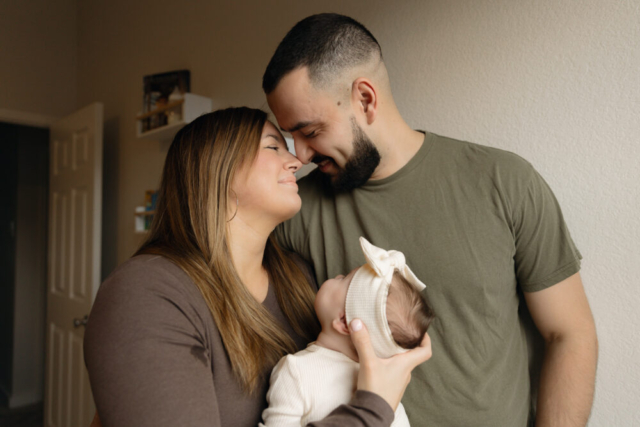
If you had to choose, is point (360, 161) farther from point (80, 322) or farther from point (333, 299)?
point (80, 322)

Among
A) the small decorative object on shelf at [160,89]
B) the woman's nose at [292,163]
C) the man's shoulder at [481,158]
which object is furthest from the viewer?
the small decorative object on shelf at [160,89]

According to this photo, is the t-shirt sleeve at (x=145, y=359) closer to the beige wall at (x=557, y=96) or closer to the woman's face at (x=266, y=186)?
the woman's face at (x=266, y=186)

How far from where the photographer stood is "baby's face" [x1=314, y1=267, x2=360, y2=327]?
1.03 m

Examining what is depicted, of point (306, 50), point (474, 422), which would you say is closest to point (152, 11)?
point (306, 50)

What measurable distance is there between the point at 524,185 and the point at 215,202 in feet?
2.66

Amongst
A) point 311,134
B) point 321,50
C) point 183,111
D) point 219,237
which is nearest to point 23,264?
point 183,111

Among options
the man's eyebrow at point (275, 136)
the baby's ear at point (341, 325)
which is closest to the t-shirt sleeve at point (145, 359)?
the baby's ear at point (341, 325)

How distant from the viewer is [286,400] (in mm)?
920

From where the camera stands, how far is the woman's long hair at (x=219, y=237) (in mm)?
992

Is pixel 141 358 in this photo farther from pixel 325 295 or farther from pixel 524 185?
pixel 524 185

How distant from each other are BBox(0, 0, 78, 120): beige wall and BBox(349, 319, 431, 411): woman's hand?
3379 millimetres

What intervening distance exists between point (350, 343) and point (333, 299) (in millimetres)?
115

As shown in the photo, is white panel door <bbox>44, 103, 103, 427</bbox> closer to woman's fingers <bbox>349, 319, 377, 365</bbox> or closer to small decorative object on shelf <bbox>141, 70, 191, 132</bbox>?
small decorative object on shelf <bbox>141, 70, 191, 132</bbox>

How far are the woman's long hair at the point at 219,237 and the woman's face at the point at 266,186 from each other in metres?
0.03
